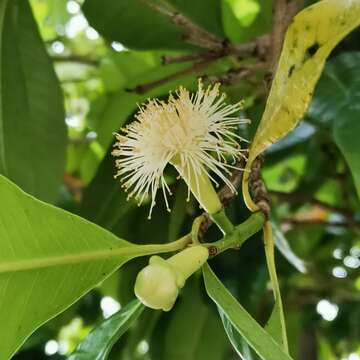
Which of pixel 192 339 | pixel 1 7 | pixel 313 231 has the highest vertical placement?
pixel 1 7

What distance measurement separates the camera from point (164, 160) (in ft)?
2.49

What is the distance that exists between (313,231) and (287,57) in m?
1.06

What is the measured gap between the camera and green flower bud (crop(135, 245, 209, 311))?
0.64 m

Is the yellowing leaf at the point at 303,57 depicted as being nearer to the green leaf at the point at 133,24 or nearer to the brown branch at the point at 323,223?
the green leaf at the point at 133,24

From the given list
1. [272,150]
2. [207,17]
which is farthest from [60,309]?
[272,150]

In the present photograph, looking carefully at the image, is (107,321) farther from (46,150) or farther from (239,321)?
(46,150)

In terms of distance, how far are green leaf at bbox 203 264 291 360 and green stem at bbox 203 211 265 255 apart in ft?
0.08

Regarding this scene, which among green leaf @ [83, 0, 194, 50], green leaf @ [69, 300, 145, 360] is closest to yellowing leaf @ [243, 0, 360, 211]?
green leaf @ [69, 300, 145, 360]

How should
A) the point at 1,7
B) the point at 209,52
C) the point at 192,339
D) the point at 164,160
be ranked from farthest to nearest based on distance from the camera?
the point at 192,339, the point at 1,7, the point at 209,52, the point at 164,160

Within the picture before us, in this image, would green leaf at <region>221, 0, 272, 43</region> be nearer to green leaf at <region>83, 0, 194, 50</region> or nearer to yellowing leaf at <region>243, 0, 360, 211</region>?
green leaf at <region>83, 0, 194, 50</region>

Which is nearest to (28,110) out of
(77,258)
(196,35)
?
(196,35)

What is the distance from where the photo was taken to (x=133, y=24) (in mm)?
Result: 1184

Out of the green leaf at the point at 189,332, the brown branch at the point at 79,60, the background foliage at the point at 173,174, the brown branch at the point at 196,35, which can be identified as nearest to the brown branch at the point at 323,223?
the background foliage at the point at 173,174

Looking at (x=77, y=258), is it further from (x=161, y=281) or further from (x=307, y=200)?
(x=307, y=200)
